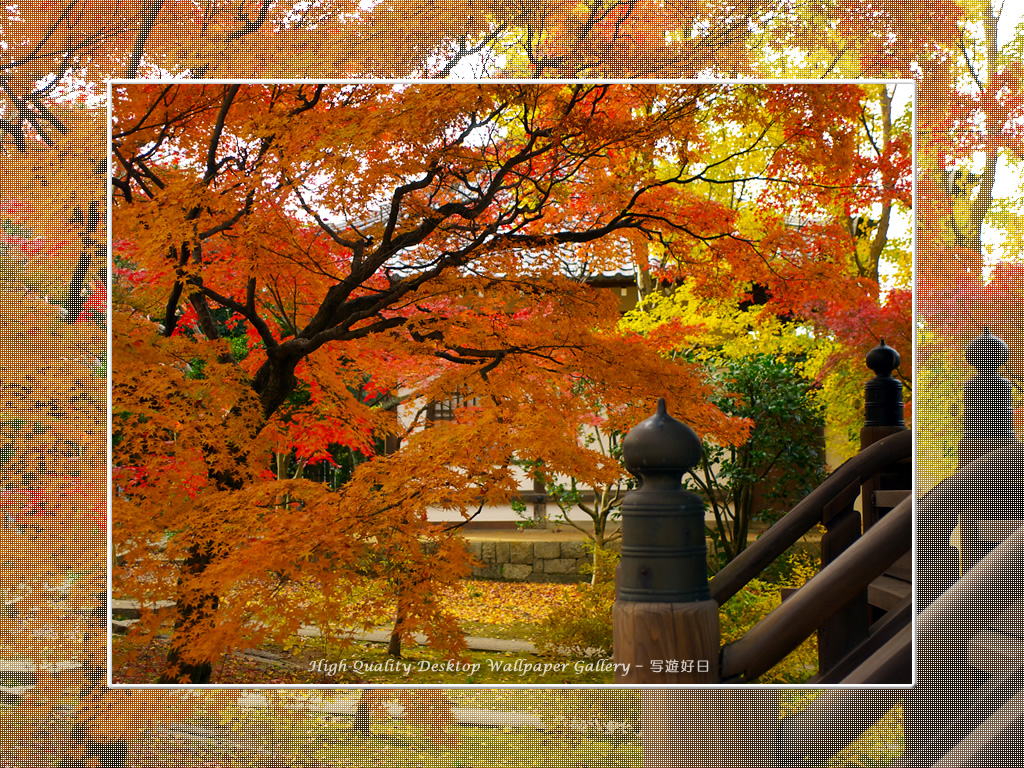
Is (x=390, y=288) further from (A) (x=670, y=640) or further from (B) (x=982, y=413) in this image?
(B) (x=982, y=413)

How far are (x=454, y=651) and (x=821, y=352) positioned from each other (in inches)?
72.8

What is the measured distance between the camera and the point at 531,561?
2701 millimetres

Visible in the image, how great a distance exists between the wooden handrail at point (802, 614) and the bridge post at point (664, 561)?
0.09 m

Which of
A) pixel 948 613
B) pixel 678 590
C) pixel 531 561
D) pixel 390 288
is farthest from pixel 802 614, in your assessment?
pixel 390 288

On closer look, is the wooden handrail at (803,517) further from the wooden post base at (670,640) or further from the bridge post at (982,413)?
the wooden post base at (670,640)

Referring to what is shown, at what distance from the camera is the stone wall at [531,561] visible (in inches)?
105

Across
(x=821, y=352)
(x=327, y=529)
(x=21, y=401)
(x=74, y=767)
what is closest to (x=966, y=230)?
(x=821, y=352)

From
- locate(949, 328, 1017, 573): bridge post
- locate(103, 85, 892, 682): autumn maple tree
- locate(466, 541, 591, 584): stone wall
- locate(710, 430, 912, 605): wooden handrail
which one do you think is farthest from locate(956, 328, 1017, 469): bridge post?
locate(466, 541, 591, 584): stone wall

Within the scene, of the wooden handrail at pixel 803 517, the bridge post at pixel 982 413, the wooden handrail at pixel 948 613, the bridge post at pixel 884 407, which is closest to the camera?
the wooden handrail at pixel 948 613

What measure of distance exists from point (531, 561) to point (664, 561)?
33.2 inches

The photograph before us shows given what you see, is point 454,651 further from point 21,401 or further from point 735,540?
point 21,401

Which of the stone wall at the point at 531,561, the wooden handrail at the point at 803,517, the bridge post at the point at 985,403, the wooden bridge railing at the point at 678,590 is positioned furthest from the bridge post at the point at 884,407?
the stone wall at the point at 531,561

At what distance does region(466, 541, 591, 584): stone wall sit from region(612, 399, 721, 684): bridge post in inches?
26.8

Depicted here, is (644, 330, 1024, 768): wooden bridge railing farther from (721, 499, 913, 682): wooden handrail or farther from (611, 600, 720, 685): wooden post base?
(611, 600, 720, 685): wooden post base
